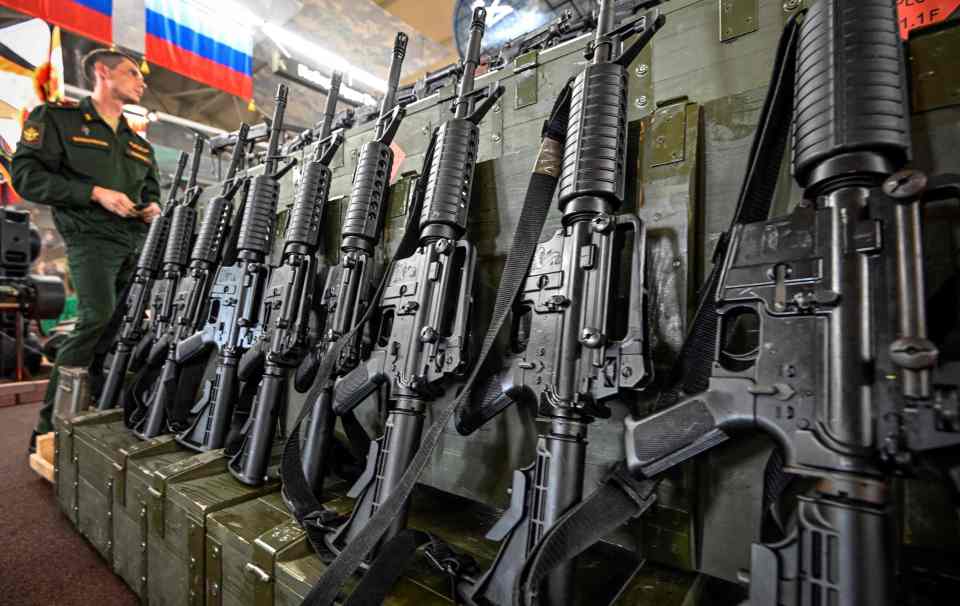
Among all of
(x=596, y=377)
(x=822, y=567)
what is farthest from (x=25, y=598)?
(x=822, y=567)

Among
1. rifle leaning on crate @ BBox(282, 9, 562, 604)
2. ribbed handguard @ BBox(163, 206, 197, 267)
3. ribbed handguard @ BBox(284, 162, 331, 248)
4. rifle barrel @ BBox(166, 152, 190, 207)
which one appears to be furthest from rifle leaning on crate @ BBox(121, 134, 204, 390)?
rifle leaning on crate @ BBox(282, 9, 562, 604)

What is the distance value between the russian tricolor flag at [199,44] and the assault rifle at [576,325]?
548 centimetres

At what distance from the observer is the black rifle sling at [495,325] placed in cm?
92

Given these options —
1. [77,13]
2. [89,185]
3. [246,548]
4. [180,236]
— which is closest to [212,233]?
[180,236]

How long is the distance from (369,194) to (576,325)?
107cm

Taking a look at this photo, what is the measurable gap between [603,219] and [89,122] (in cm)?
330

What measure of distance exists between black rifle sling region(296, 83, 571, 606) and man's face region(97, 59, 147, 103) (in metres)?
2.97

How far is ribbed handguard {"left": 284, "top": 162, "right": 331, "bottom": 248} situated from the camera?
1967mm

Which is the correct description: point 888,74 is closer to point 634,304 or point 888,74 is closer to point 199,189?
point 634,304

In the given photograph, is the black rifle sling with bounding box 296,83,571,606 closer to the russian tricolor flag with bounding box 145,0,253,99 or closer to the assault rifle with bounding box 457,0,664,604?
the assault rifle with bounding box 457,0,664,604

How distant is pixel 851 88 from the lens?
770 millimetres

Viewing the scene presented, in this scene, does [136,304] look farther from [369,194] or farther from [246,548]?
[246,548]

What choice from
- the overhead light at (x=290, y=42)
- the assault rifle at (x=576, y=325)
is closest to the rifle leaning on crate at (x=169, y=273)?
the assault rifle at (x=576, y=325)

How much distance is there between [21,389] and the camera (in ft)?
14.2
